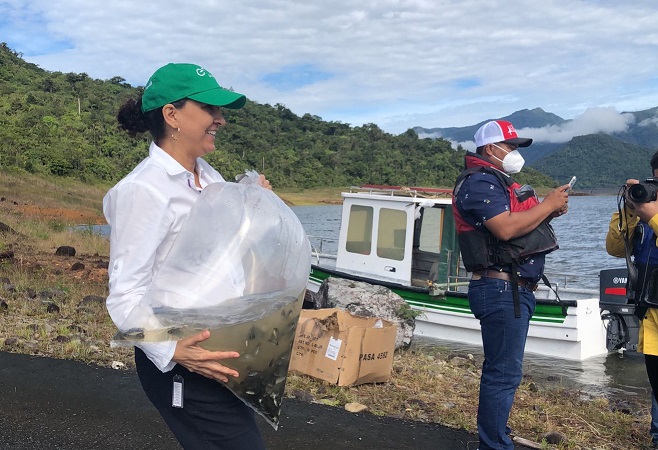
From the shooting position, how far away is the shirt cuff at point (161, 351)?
192 centimetres

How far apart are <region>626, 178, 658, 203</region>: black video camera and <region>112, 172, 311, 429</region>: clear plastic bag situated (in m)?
2.04

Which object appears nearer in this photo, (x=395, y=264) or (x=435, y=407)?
(x=435, y=407)

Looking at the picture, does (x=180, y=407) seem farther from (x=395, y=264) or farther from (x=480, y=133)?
(x=395, y=264)

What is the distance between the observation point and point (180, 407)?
2064 millimetres

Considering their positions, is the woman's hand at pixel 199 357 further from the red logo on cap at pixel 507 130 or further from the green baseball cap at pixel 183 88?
the red logo on cap at pixel 507 130

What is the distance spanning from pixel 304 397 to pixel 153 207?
10.6 ft

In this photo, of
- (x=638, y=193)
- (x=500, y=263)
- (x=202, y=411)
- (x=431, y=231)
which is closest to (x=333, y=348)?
(x=500, y=263)

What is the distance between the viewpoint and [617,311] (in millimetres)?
8000

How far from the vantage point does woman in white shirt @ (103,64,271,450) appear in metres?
1.93

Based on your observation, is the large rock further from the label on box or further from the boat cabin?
the label on box

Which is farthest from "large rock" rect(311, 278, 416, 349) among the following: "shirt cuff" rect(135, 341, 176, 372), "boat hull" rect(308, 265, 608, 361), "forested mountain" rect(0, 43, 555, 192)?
"forested mountain" rect(0, 43, 555, 192)

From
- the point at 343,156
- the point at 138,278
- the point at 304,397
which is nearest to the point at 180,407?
the point at 138,278

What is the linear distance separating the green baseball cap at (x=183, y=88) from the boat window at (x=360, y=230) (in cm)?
913

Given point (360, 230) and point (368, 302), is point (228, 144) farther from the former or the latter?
point (368, 302)
